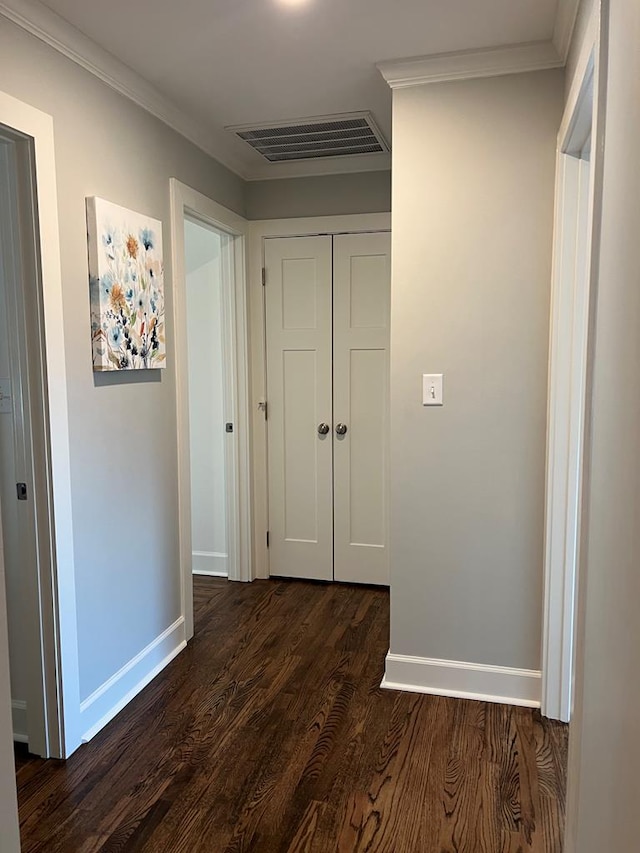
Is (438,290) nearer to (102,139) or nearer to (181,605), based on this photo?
(102,139)

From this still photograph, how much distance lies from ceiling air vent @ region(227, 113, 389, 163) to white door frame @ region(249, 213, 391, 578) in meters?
0.34

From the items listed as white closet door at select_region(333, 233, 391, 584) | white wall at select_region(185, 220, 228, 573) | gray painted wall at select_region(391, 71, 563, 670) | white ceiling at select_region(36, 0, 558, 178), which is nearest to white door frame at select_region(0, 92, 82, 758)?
white ceiling at select_region(36, 0, 558, 178)

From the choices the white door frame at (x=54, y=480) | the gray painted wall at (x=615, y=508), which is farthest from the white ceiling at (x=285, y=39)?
the gray painted wall at (x=615, y=508)

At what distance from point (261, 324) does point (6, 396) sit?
1872mm

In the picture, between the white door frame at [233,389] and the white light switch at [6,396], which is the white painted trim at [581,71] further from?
the white light switch at [6,396]

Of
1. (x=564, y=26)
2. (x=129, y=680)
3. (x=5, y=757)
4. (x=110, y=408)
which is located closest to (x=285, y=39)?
(x=564, y=26)

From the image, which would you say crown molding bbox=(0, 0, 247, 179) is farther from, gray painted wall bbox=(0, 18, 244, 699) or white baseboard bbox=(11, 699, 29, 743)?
white baseboard bbox=(11, 699, 29, 743)

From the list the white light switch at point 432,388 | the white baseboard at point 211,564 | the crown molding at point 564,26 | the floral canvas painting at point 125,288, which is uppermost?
the crown molding at point 564,26

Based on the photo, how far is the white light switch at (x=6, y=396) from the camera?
6.98 feet

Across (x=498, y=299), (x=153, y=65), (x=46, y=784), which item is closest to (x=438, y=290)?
(x=498, y=299)

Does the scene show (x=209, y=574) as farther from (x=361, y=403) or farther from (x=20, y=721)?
(x=20, y=721)

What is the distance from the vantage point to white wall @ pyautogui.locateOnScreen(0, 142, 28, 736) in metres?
2.11

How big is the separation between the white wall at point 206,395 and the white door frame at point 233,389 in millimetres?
118

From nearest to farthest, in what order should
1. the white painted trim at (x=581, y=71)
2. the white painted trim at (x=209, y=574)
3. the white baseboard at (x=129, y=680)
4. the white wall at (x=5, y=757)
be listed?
1. the white wall at (x=5, y=757)
2. the white painted trim at (x=581, y=71)
3. the white baseboard at (x=129, y=680)
4. the white painted trim at (x=209, y=574)
